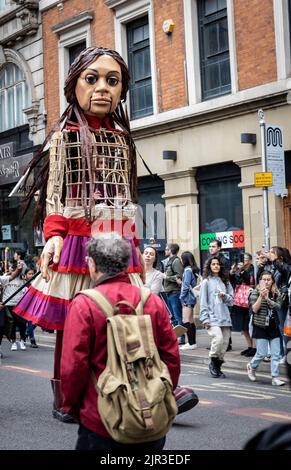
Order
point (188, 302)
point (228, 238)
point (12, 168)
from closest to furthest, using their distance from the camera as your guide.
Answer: point (188, 302)
point (228, 238)
point (12, 168)

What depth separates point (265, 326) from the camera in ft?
32.6

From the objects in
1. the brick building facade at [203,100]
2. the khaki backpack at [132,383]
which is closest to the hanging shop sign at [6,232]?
the brick building facade at [203,100]

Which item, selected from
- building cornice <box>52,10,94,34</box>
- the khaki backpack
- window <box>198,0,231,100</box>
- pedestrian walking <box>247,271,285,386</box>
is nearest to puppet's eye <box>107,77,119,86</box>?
the khaki backpack

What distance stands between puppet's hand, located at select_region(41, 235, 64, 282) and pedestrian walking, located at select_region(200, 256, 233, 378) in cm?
460

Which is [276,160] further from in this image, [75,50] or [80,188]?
[75,50]

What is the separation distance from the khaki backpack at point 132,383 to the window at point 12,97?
20.0 m

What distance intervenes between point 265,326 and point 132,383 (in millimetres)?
6344

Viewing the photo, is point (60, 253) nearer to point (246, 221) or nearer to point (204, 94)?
point (246, 221)

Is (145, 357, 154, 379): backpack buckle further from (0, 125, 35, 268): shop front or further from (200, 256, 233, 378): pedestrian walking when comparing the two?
(0, 125, 35, 268): shop front

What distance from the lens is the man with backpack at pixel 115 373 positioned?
375 cm

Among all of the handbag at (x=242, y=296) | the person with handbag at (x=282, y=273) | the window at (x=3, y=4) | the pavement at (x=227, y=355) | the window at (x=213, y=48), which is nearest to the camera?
the person with handbag at (x=282, y=273)

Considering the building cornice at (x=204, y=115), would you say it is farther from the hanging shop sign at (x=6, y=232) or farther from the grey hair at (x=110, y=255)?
the grey hair at (x=110, y=255)

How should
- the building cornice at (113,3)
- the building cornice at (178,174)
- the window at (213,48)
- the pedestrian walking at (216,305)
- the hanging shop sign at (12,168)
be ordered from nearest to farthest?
the pedestrian walking at (216,305) → the window at (213,48) → the building cornice at (178,174) → the building cornice at (113,3) → the hanging shop sign at (12,168)

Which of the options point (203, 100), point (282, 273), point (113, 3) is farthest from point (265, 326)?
point (113, 3)
